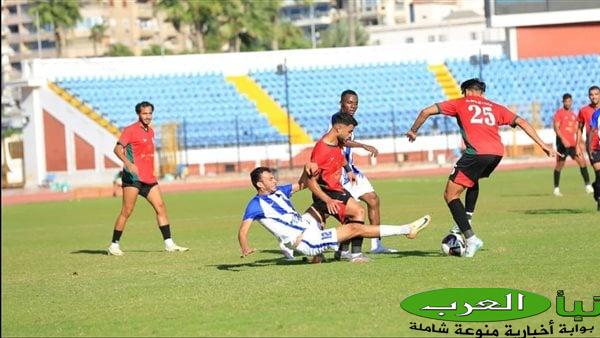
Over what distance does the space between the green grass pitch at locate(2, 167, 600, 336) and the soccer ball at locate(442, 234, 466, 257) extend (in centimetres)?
21

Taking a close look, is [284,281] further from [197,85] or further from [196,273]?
[197,85]

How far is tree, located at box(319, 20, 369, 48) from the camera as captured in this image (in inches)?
3789

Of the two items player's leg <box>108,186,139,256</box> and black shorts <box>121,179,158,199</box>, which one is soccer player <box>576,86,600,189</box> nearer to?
black shorts <box>121,179,158,199</box>

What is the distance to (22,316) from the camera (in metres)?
12.1

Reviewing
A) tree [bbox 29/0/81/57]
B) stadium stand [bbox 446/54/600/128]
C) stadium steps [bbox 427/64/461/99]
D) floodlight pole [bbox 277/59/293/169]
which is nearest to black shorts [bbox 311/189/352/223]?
floodlight pole [bbox 277/59/293/169]

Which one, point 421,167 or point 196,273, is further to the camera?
point 421,167

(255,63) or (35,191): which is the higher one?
(255,63)

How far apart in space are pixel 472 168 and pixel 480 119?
1.92ft

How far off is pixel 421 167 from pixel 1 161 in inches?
675

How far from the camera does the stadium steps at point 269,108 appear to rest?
54.1m

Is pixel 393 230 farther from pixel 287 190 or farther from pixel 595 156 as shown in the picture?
pixel 595 156

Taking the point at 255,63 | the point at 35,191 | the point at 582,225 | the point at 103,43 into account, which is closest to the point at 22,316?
the point at 582,225

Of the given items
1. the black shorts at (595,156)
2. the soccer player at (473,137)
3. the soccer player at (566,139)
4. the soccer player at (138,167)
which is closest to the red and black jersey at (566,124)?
the soccer player at (566,139)

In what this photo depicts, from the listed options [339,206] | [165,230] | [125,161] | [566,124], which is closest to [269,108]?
[566,124]
